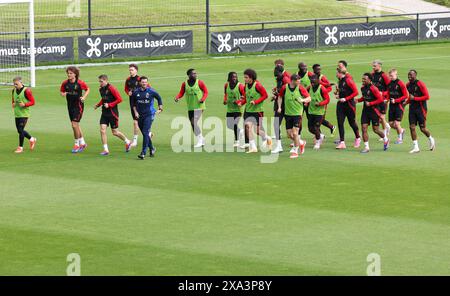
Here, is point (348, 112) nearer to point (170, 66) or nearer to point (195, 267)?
point (195, 267)

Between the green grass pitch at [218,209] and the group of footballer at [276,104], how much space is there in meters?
0.58

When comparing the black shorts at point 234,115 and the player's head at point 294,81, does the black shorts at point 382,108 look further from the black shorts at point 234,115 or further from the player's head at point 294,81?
the black shorts at point 234,115

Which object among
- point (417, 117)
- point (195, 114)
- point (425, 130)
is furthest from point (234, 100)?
point (425, 130)

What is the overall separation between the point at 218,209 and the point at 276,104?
7.85 m

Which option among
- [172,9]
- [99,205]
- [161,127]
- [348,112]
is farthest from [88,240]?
[172,9]

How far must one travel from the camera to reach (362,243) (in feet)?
59.0

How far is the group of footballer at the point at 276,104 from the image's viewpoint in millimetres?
26547

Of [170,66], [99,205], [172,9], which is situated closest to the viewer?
[99,205]

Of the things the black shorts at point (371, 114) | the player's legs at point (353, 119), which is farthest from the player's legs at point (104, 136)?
the black shorts at point (371, 114)

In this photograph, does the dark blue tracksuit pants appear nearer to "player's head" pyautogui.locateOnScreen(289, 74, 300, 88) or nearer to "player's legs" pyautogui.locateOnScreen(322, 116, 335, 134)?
"player's head" pyautogui.locateOnScreen(289, 74, 300, 88)

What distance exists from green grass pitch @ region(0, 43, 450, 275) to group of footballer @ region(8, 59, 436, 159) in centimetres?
58

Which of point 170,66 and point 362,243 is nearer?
point 362,243

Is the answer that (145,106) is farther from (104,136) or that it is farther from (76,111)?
(76,111)
